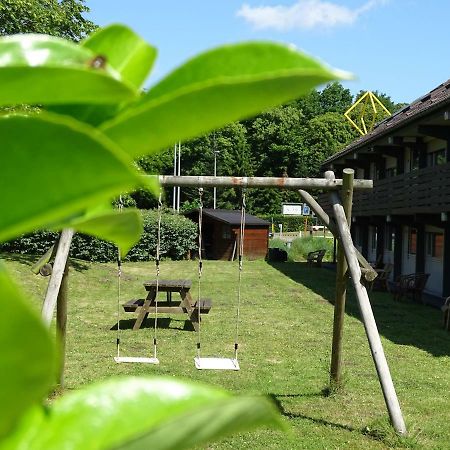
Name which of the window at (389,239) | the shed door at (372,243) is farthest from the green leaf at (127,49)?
the shed door at (372,243)

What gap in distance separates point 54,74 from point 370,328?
243 inches

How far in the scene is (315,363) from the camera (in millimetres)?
9055

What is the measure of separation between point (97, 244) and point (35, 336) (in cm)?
2341

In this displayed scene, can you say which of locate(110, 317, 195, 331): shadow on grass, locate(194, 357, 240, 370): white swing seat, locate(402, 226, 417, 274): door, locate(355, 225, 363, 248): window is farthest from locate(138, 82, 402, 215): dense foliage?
locate(194, 357, 240, 370): white swing seat

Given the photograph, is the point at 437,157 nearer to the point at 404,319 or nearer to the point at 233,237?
the point at 404,319

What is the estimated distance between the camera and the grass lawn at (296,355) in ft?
20.4

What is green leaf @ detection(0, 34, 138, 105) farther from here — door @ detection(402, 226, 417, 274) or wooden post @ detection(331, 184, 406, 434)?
door @ detection(402, 226, 417, 274)

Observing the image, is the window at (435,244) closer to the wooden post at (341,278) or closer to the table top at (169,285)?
the table top at (169,285)

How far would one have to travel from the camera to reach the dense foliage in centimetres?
5094

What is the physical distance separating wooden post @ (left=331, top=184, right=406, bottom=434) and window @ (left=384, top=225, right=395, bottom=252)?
1470 centimetres

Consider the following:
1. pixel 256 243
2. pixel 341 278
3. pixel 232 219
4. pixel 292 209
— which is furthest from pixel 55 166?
pixel 292 209

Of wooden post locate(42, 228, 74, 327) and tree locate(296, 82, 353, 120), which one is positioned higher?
tree locate(296, 82, 353, 120)

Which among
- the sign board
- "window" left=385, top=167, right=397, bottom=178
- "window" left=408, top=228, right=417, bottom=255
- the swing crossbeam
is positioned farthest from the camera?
the sign board

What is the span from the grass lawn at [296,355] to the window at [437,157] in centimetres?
376
